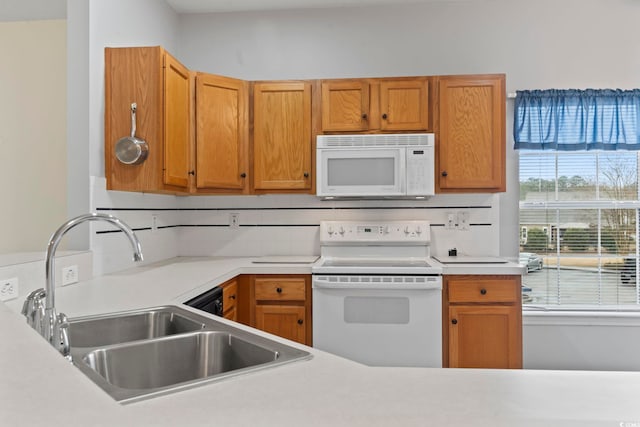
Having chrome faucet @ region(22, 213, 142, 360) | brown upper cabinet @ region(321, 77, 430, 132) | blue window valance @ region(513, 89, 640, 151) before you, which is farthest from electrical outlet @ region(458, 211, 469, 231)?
chrome faucet @ region(22, 213, 142, 360)

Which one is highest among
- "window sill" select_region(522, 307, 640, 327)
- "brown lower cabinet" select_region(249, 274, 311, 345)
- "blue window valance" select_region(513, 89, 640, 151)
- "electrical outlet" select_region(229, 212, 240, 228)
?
"blue window valance" select_region(513, 89, 640, 151)

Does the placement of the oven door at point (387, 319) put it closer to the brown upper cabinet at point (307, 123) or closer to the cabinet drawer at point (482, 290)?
the cabinet drawer at point (482, 290)

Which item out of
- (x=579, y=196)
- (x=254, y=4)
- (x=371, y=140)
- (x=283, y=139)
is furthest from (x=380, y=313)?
(x=254, y=4)

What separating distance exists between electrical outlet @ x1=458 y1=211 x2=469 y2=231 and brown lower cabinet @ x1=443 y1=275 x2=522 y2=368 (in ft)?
2.22

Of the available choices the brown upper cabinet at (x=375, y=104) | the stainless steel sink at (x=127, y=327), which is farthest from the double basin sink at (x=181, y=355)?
the brown upper cabinet at (x=375, y=104)

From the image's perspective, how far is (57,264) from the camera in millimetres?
2021

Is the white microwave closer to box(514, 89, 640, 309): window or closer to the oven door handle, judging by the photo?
the oven door handle

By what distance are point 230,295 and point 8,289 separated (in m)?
1.16

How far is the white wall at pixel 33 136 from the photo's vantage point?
9.41 feet

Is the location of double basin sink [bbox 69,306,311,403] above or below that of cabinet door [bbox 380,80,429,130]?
below

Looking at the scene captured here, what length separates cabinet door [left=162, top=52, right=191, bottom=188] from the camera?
8.29ft

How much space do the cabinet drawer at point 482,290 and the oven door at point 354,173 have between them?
75 cm

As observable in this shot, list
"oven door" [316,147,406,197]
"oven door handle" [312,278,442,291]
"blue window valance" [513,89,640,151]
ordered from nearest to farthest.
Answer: "oven door handle" [312,278,442,291], "oven door" [316,147,406,197], "blue window valance" [513,89,640,151]

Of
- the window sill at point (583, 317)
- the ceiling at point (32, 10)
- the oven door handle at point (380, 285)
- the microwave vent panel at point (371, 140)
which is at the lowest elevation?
the window sill at point (583, 317)
